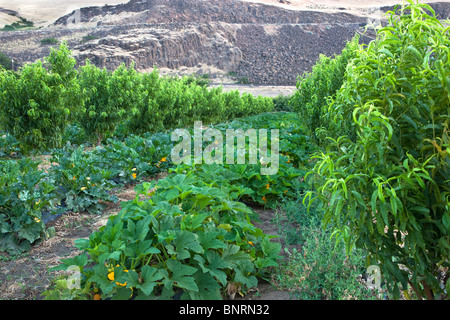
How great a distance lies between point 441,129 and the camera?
61.7 inches

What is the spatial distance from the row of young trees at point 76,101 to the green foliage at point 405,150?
6868mm

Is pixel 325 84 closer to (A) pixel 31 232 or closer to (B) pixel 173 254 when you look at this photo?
(B) pixel 173 254

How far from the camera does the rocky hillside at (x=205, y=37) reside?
219 ft

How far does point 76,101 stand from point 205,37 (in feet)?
266

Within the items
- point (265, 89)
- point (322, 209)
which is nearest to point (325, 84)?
point (322, 209)

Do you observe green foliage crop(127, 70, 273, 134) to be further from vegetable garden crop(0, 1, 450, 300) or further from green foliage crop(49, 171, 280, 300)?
green foliage crop(49, 171, 280, 300)

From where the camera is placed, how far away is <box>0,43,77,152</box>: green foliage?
688 centimetres

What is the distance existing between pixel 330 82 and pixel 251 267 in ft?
13.8

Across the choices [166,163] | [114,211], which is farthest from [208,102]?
[114,211]

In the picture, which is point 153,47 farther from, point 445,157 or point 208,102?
point 445,157

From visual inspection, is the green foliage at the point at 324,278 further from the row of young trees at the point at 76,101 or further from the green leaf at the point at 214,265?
the row of young trees at the point at 76,101

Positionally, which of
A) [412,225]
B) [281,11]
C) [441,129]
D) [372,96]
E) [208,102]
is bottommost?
[208,102]

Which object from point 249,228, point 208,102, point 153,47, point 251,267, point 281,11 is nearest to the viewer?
point 251,267

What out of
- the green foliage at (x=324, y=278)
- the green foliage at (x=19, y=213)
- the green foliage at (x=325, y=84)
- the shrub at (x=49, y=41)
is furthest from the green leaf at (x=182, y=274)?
the shrub at (x=49, y=41)
